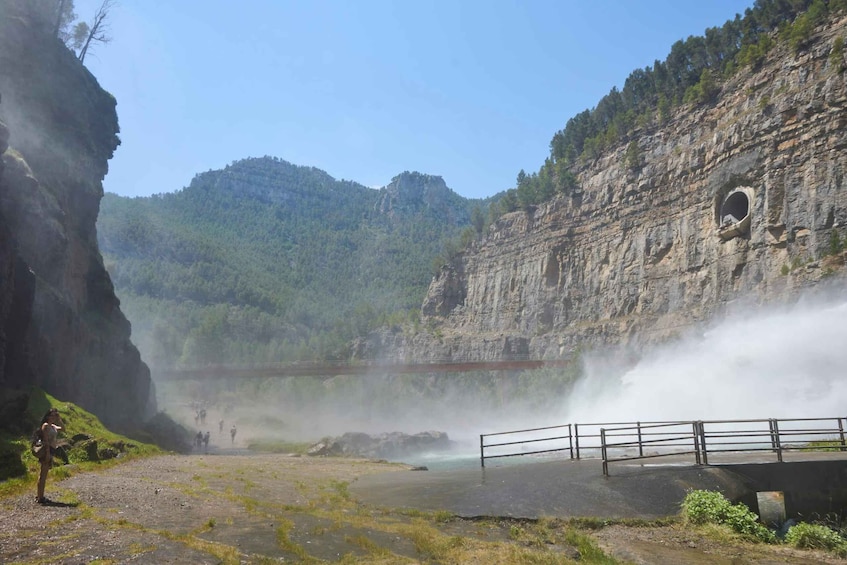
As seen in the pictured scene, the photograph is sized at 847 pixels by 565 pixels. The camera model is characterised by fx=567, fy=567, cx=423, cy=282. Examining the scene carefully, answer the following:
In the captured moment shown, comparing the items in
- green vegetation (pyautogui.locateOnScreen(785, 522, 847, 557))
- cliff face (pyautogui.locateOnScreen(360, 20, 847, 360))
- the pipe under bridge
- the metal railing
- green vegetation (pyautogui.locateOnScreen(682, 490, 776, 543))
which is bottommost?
green vegetation (pyautogui.locateOnScreen(785, 522, 847, 557))

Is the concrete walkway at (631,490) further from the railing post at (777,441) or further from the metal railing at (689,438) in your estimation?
the metal railing at (689,438)

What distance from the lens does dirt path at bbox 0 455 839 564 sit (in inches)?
376

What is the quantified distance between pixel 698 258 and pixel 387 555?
6274 cm

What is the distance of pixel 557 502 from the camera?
14328mm

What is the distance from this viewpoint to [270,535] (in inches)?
443

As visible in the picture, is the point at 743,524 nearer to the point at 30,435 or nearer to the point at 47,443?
the point at 47,443

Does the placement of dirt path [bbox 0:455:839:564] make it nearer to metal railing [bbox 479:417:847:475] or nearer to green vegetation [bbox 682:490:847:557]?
green vegetation [bbox 682:490:847:557]

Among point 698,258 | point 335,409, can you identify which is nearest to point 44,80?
point 698,258

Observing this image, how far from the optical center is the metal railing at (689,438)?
1603cm

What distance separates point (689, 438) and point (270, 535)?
11581 mm

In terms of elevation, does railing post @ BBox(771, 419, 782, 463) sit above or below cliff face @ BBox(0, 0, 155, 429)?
below

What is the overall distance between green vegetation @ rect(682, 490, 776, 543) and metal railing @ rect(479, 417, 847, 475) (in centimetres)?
166

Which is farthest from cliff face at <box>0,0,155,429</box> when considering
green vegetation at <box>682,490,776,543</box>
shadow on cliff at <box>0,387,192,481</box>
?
green vegetation at <box>682,490,776,543</box>

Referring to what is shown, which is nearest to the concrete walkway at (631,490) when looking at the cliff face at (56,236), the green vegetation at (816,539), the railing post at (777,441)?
the railing post at (777,441)
